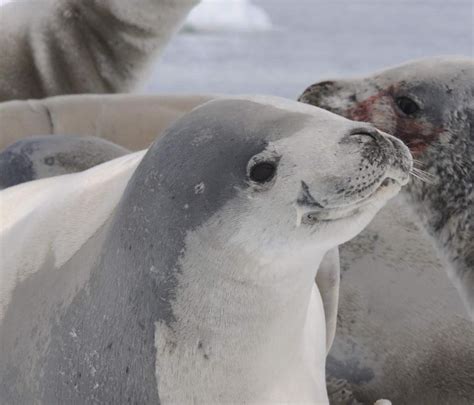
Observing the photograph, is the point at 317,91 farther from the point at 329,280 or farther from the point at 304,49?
the point at 304,49

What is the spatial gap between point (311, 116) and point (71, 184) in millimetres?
419

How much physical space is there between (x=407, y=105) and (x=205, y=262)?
2.39 feet

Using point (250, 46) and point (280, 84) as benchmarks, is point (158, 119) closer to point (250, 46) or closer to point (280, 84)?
point (280, 84)

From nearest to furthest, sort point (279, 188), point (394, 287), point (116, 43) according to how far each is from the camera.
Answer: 1. point (279, 188)
2. point (394, 287)
3. point (116, 43)

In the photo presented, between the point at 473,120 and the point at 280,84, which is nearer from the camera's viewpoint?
the point at 473,120

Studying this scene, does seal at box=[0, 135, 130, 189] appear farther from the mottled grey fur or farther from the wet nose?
the mottled grey fur

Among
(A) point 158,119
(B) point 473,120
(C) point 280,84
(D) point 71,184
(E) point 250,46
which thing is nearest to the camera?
(D) point 71,184

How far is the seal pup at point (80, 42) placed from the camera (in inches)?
118

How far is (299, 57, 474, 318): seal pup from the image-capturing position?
4.91 ft

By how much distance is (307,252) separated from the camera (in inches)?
37.2

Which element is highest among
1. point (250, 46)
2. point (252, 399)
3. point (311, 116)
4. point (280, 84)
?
point (311, 116)

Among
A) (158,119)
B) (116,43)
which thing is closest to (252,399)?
(158,119)

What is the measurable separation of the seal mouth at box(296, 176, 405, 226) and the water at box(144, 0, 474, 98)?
251cm

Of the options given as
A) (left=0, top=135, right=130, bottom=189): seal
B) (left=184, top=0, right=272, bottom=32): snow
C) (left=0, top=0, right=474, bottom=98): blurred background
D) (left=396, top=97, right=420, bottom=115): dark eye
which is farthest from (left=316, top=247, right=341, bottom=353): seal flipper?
(left=184, top=0, right=272, bottom=32): snow
